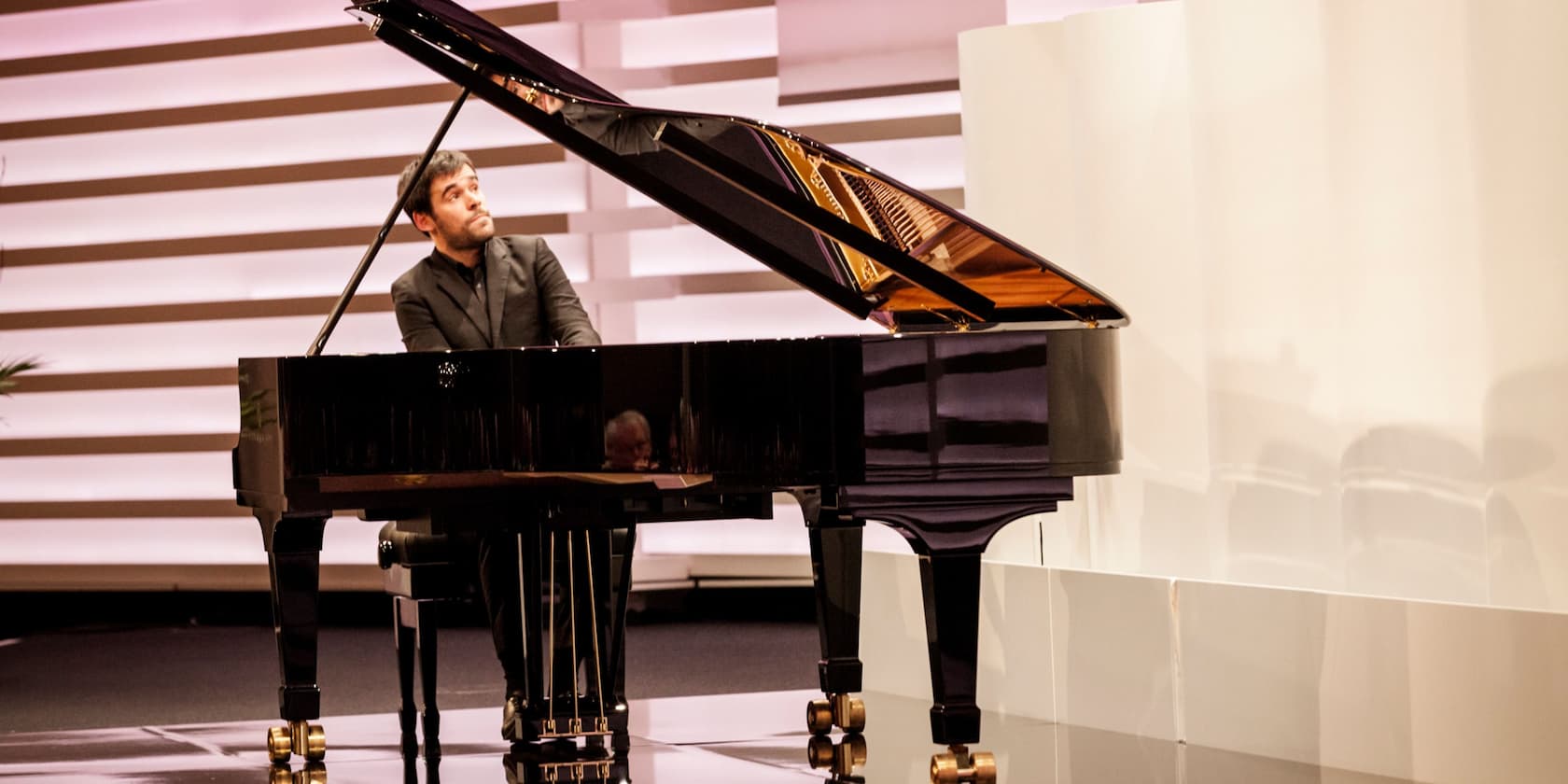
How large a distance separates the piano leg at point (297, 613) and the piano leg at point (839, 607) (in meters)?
1.03

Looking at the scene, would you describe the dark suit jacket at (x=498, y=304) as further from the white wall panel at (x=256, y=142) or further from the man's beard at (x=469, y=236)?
the white wall panel at (x=256, y=142)

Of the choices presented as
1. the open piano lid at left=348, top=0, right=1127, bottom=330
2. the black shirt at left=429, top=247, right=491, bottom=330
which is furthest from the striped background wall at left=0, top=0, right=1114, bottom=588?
the open piano lid at left=348, top=0, right=1127, bottom=330

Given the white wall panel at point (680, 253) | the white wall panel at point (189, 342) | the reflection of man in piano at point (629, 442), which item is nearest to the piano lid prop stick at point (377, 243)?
the reflection of man in piano at point (629, 442)

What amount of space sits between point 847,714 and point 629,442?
3.92 ft

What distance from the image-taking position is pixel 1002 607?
13.6 feet

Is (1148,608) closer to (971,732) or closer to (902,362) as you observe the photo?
(971,732)

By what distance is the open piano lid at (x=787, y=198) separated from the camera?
305 centimetres

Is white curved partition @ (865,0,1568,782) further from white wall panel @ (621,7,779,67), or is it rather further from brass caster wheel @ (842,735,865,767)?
white wall panel @ (621,7,779,67)

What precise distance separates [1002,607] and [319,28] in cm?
399

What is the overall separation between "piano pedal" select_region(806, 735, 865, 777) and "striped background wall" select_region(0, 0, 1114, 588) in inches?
94.9

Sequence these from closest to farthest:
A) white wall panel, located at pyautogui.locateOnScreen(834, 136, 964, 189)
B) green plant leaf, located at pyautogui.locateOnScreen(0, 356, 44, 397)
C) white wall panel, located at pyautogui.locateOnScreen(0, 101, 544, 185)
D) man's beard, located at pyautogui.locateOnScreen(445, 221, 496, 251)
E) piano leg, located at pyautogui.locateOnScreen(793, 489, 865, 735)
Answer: piano leg, located at pyautogui.locateOnScreen(793, 489, 865, 735), man's beard, located at pyautogui.locateOnScreen(445, 221, 496, 251), white wall panel, located at pyautogui.locateOnScreen(834, 136, 964, 189), green plant leaf, located at pyautogui.locateOnScreen(0, 356, 44, 397), white wall panel, located at pyautogui.locateOnScreen(0, 101, 544, 185)

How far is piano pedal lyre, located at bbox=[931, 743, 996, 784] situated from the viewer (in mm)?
3070

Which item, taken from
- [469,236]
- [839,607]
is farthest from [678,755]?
[469,236]

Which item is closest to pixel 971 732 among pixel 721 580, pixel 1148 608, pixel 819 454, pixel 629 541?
pixel 819 454
